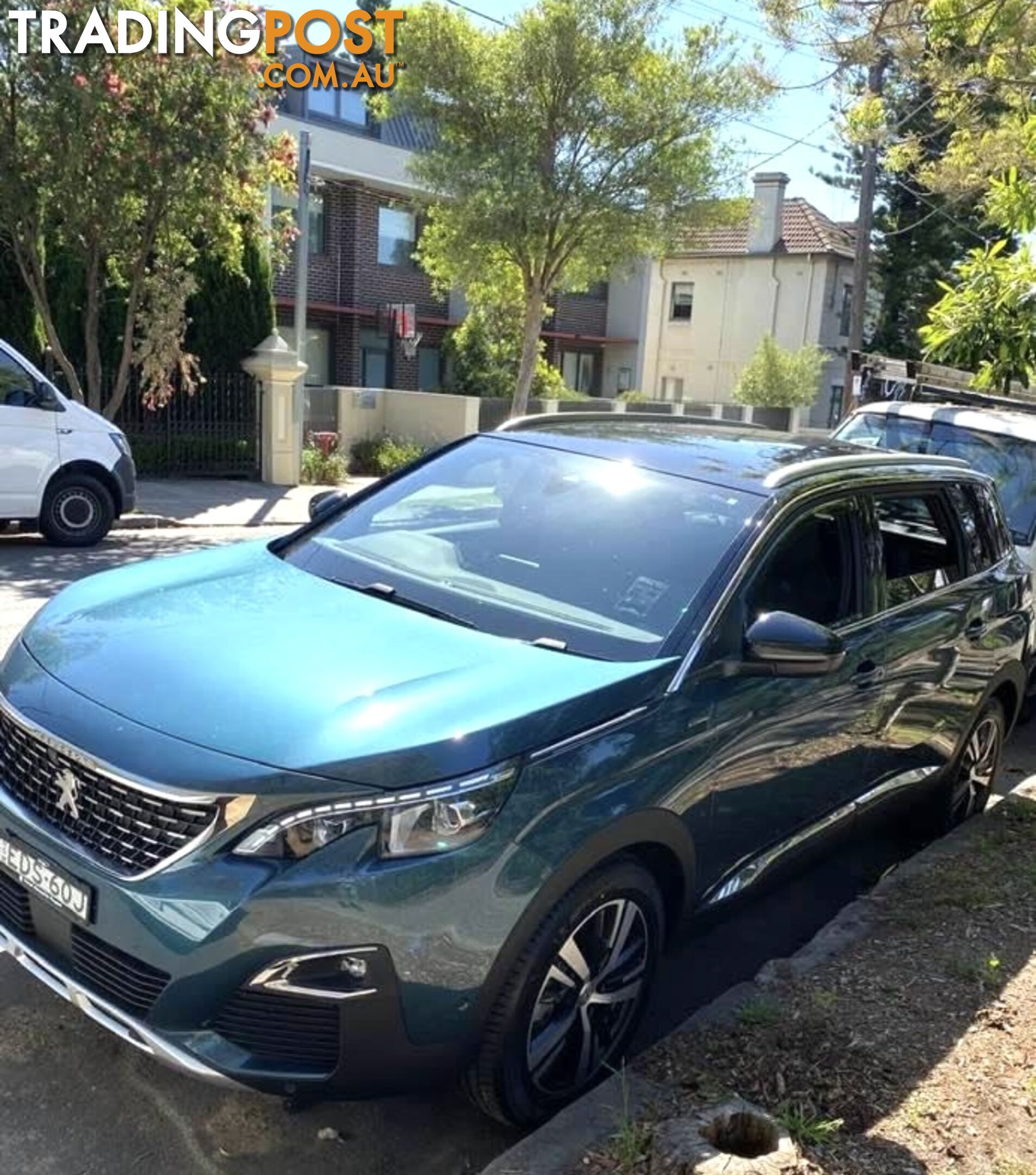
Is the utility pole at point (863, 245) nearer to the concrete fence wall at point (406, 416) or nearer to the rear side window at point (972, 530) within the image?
the concrete fence wall at point (406, 416)

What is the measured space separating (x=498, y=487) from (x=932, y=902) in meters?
2.15

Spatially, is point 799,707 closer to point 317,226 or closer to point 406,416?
point 406,416

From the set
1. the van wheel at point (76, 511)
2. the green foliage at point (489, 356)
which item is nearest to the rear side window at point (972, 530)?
the van wheel at point (76, 511)

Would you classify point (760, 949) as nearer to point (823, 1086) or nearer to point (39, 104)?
point (823, 1086)

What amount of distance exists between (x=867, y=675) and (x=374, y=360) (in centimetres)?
2529

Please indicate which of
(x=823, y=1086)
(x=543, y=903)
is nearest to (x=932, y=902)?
(x=823, y=1086)

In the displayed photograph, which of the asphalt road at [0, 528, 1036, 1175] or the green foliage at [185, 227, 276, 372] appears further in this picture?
the green foliage at [185, 227, 276, 372]

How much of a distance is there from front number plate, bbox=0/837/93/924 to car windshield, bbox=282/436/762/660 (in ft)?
3.90

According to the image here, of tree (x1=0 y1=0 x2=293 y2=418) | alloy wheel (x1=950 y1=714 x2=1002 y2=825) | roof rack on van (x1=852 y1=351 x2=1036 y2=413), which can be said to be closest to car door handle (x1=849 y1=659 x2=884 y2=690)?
alloy wheel (x1=950 y1=714 x2=1002 y2=825)

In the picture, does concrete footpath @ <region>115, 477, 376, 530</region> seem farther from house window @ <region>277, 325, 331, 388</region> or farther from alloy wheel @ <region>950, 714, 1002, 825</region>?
house window @ <region>277, 325, 331, 388</region>

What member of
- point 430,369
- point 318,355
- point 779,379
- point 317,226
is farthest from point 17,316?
point 779,379

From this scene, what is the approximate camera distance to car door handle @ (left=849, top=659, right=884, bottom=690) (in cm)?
378

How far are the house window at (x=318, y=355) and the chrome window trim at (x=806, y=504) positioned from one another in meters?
23.0

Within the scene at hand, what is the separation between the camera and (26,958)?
8.69 feet
